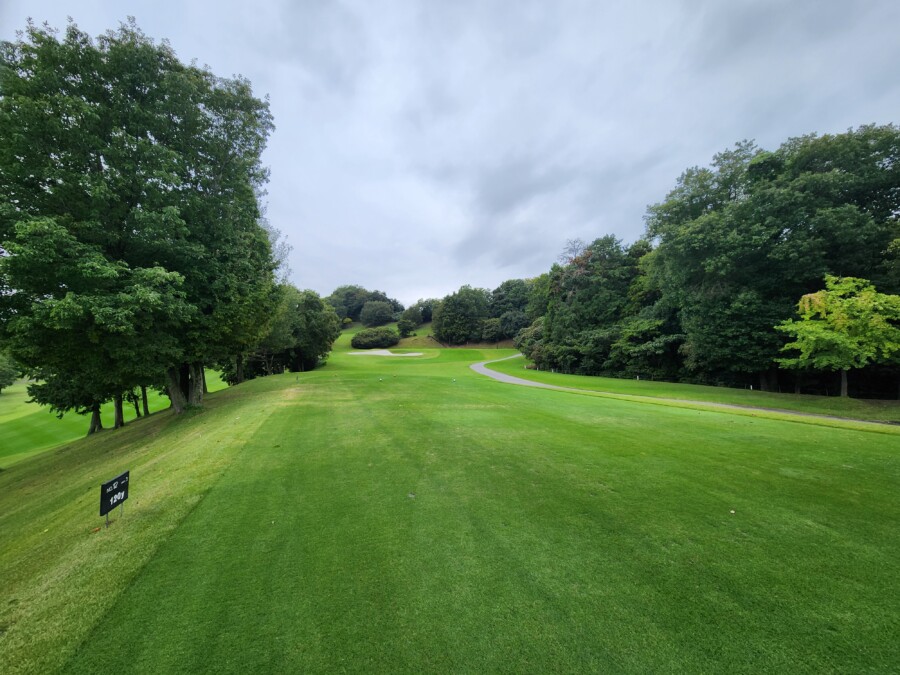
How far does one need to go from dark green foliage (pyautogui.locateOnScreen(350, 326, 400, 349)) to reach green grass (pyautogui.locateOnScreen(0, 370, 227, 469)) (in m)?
30.2

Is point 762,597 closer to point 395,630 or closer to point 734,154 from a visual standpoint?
point 395,630

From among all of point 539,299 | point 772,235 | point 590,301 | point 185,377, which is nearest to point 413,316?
point 539,299

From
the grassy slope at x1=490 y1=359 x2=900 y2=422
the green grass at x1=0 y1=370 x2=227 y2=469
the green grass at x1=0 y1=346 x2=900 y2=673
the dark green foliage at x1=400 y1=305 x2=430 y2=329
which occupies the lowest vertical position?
the green grass at x1=0 y1=370 x2=227 y2=469

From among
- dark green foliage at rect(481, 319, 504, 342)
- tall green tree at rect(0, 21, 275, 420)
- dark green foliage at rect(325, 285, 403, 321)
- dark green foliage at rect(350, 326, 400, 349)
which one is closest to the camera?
tall green tree at rect(0, 21, 275, 420)

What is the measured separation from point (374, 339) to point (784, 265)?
5490 centimetres

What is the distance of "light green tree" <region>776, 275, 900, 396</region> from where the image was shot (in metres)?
13.7

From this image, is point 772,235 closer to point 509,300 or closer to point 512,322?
point 512,322

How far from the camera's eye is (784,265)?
1853 centimetres

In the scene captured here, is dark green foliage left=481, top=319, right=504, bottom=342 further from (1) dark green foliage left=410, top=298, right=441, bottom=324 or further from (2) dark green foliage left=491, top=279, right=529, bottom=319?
(1) dark green foliage left=410, top=298, right=441, bottom=324

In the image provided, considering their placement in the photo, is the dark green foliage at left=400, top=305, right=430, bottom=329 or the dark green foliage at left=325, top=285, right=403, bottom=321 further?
the dark green foliage at left=325, top=285, right=403, bottom=321

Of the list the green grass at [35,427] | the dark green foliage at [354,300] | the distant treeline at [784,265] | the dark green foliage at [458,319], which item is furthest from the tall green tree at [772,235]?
the dark green foliage at [354,300]

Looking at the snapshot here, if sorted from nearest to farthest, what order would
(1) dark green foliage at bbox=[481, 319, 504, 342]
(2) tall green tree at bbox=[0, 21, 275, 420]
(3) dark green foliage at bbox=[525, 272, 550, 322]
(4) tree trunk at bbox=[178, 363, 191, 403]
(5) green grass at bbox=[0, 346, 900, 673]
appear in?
(5) green grass at bbox=[0, 346, 900, 673] → (2) tall green tree at bbox=[0, 21, 275, 420] → (4) tree trunk at bbox=[178, 363, 191, 403] → (3) dark green foliage at bbox=[525, 272, 550, 322] → (1) dark green foliage at bbox=[481, 319, 504, 342]

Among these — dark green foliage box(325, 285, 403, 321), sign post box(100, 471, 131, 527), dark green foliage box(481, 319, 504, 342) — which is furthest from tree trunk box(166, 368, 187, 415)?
dark green foliage box(325, 285, 403, 321)

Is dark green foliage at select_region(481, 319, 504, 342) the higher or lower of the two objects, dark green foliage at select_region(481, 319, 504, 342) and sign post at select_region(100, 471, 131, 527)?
the higher
